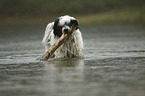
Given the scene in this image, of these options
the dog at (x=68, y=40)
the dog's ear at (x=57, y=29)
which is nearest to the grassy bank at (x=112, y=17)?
the dog at (x=68, y=40)

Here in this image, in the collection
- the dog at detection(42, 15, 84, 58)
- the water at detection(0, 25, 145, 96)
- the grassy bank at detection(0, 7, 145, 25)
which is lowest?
the water at detection(0, 25, 145, 96)

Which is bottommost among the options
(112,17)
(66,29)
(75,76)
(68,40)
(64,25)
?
(75,76)

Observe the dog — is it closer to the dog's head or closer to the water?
the dog's head

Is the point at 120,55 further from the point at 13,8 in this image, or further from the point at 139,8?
the point at 13,8

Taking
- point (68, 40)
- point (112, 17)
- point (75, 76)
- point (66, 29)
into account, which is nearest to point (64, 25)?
point (66, 29)

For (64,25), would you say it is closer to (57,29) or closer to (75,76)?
(57,29)

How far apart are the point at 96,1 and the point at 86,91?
39.7 metres

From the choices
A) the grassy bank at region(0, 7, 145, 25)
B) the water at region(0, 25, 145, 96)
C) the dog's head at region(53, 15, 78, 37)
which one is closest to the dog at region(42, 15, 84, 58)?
the dog's head at region(53, 15, 78, 37)

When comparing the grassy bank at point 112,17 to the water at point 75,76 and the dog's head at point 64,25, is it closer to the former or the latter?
the dog's head at point 64,25

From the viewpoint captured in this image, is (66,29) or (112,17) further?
(112,17)

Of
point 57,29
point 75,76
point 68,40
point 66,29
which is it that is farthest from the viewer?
point 68,40

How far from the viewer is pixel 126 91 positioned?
217 inches

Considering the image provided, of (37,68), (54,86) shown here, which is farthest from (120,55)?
(54,86)

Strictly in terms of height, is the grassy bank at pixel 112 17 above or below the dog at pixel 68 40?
above
